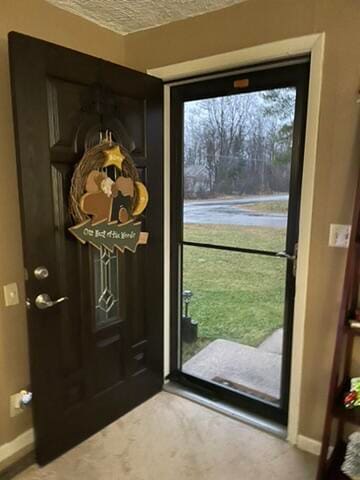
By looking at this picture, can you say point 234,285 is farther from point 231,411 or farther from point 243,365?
point 231,411

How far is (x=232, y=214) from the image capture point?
87.0 inches

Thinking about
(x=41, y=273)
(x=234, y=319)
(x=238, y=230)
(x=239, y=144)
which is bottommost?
(x=234, y=319)

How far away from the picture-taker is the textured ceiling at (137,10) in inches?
73.1

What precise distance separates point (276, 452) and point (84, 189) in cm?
172

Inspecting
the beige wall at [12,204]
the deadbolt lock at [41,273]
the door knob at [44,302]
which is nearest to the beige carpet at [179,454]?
the beige wall at [12,204]

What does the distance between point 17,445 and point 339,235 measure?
6.52ft

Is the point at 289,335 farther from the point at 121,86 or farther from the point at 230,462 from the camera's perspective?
the point at 121,86

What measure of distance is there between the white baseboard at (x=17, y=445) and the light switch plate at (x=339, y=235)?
1894 millimetres

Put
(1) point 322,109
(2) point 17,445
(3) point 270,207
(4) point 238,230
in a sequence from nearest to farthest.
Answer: (1) point 322,109 < (2) point 17,445 < (3) point 270,207 < (4) point 238,230

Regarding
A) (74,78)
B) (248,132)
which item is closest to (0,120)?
(74,78)

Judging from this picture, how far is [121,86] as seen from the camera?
1992 mm

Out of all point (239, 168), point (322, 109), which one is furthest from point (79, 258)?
point (322, 109)

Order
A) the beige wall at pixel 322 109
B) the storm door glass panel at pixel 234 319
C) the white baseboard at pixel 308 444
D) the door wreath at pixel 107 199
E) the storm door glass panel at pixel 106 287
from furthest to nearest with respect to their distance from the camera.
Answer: the storm door glass panel at pixel 234 319, the storm door glass panel at pixel 106 287, the white baseboard at pixel 308 444, the door wreath at pixel 107 199, the beige wall at pixel 322 109

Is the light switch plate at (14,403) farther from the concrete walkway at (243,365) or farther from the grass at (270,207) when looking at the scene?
the grass at (270,207)
